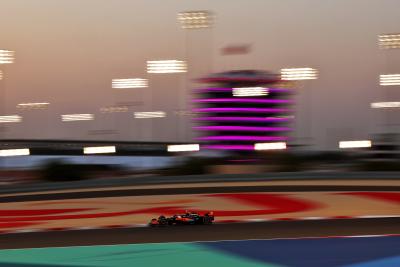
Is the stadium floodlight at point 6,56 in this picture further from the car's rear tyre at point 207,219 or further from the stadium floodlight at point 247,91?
the stadium floodlight at point 247,91

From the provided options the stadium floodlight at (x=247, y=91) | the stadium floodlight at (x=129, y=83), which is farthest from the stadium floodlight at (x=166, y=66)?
the stadium floodlight at (x=247, y=91)

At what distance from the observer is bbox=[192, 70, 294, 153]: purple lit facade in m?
64.1

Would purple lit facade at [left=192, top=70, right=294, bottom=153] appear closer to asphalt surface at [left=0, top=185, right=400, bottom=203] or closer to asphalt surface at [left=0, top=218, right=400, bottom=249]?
asphalt surface at [left=0, top=185, right=400, bottom=203]

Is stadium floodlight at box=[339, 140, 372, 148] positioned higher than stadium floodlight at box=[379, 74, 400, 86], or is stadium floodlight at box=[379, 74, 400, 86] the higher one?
stadium floodlight at box=[379, 74, 400, 86]

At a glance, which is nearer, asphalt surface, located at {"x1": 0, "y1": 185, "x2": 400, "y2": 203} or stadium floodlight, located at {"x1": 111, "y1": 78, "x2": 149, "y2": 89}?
asphalt surface, located at {"x1": 0, "y1": 185, "x2": 400, "y2": 203}

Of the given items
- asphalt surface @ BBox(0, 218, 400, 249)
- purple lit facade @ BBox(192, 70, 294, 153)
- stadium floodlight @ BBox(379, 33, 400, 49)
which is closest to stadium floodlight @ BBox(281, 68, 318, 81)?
stadium floodlight @ BBox(379, 33, 400, 49)

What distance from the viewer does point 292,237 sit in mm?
9484

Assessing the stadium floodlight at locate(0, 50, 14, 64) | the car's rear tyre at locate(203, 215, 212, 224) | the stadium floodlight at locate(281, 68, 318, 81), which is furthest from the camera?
the stadium floodlight at locate(281, 68, 318, 81)

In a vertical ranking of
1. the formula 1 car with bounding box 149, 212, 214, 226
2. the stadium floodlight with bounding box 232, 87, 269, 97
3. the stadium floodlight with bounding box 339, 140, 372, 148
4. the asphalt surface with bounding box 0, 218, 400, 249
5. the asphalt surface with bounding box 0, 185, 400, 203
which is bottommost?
the stadium floodlight with bounding box 339, 140, 372, 148

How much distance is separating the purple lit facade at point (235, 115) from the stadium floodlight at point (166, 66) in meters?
26.6

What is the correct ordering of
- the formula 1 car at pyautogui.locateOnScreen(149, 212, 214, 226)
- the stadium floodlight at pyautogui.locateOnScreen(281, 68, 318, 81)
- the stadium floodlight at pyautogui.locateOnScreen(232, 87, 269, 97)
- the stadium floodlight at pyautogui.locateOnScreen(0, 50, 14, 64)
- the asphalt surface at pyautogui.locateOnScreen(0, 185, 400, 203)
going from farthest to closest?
the stadium floodlight at pyautogui.locateOnScreen(232, 87, 269, 97) → the stadium floodlight at pyautogui.locateOnScreen(281, 68, 318, 81) → the stadium floodlight at pyautogui.locateOnScreen(0, 50, 14, 64) → the asphalt surface at pyautogui.locateOnScreen(0, 185, 400, 203) → the formula 1 car at pyautogui.locateOnScreen(149, 212, 214, 226)

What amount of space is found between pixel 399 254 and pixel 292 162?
932 inches

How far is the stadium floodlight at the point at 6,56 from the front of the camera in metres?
32.2

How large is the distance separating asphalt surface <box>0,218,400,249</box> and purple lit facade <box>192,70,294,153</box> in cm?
5293
